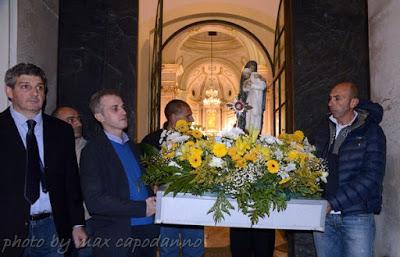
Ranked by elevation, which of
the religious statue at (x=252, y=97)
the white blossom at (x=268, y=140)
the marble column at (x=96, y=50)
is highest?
the marble column at (x=96, y=50)

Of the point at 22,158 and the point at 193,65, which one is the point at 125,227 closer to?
the point at 22,158

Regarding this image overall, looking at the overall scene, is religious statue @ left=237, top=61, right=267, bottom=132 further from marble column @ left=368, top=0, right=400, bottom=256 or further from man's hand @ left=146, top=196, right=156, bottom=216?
man's hand @ left=146, top=196, right=156, bottom=216

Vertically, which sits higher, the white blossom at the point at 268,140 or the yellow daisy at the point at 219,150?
the white blossom at the point at 268,140

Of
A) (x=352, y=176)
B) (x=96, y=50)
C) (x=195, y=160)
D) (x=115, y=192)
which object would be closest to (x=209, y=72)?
(x=96, y=50)

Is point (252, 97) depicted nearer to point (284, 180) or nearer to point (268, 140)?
point (268, 140)

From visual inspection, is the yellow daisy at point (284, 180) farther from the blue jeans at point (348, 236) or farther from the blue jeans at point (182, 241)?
the blue jeans at point (182, 241)

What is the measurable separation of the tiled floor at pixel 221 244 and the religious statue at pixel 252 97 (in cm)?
261

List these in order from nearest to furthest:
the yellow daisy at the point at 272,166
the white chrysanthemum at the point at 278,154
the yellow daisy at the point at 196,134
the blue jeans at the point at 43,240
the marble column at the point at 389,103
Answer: the yellow daisy at the point at 272,166
the white chrysanthemum at the point at 278,154
the blue jeans at the point at 43,240
the yellow daisy at the point at 196,134
the marble column at the point at 389,103

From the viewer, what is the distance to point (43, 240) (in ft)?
8.40

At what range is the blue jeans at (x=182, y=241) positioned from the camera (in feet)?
11.5

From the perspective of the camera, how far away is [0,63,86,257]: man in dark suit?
2.44 m

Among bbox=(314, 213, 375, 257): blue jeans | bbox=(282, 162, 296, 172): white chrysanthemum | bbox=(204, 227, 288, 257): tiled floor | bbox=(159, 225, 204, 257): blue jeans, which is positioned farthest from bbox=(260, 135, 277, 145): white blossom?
bbox=(204, 227, 288, 257): tiled floor

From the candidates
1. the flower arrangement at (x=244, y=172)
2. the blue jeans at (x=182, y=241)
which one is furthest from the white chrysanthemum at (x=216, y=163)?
the blue jeans at (x=182, y=241)

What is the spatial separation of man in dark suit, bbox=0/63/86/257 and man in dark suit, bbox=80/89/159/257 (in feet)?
0.50
